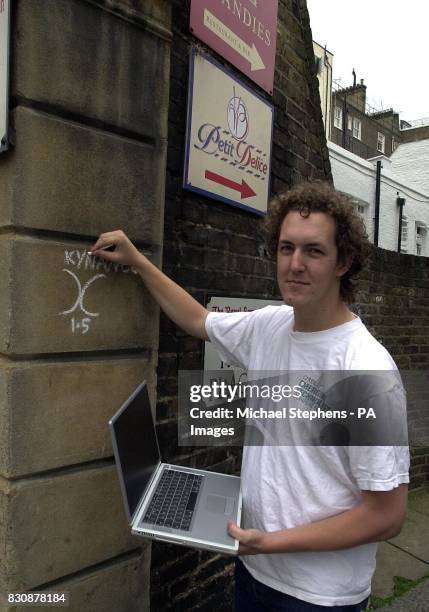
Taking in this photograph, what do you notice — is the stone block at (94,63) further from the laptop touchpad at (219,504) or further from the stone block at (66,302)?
the laptop touchpad at (219,504)

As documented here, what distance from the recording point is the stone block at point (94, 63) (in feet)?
5.48

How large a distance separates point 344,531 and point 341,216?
1.01 metres

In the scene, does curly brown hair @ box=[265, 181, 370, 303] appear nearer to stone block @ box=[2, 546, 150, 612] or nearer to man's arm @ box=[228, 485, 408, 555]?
man's arm @ box=[228, 485, 408, 555]

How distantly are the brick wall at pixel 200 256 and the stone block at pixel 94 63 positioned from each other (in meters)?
0.28

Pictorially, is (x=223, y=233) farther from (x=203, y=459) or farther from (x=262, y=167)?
(x=203, y=459)

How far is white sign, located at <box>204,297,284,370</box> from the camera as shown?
2.69 meters

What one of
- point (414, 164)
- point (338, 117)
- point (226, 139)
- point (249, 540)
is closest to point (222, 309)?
point (226, 139)

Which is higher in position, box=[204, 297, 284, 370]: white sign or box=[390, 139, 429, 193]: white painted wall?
box=[390, 139, 429, 193]: white painted wall

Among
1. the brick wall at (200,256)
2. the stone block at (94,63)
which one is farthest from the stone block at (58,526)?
the stone block at (94,63)

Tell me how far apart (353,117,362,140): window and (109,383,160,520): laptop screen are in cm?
3226

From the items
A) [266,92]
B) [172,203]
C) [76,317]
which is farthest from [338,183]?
[76,317]

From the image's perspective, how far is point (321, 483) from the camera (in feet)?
4.99

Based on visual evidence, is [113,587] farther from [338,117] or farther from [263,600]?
[338,117]

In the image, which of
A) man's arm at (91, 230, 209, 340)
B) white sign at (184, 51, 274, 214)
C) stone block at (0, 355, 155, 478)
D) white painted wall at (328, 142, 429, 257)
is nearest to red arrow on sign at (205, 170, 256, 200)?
white sign at (184, 51, 274, 214)
